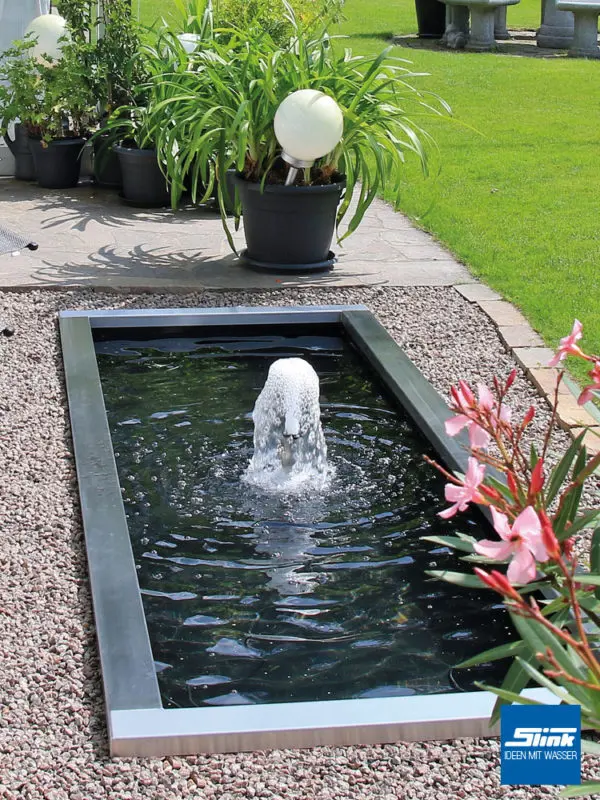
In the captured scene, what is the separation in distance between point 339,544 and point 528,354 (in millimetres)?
1809

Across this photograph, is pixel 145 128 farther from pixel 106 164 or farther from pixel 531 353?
pixel 531 353

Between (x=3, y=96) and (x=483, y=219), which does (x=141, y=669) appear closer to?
(x=483, y=219)

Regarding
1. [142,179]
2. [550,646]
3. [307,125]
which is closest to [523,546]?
[550,646]

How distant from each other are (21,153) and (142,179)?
120cm

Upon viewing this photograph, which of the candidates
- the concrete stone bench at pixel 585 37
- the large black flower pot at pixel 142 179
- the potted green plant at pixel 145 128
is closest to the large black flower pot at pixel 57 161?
the potted green plant at pixel 145 128

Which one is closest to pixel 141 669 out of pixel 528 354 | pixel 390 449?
pixel 390 449

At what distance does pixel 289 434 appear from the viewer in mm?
3926

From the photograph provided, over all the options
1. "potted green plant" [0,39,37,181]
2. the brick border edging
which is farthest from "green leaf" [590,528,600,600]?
"potted green plant" [0,39,37,181]

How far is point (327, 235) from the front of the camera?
5.93m

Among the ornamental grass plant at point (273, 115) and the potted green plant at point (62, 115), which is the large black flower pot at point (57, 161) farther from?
the ornamental grass plant at point (273, 115)

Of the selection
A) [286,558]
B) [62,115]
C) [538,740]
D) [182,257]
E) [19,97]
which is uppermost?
[19,97]

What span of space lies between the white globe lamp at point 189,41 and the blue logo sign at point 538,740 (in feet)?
18.5

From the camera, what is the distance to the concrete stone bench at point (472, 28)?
15500 mm

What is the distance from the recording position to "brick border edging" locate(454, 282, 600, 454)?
4.12 metres
